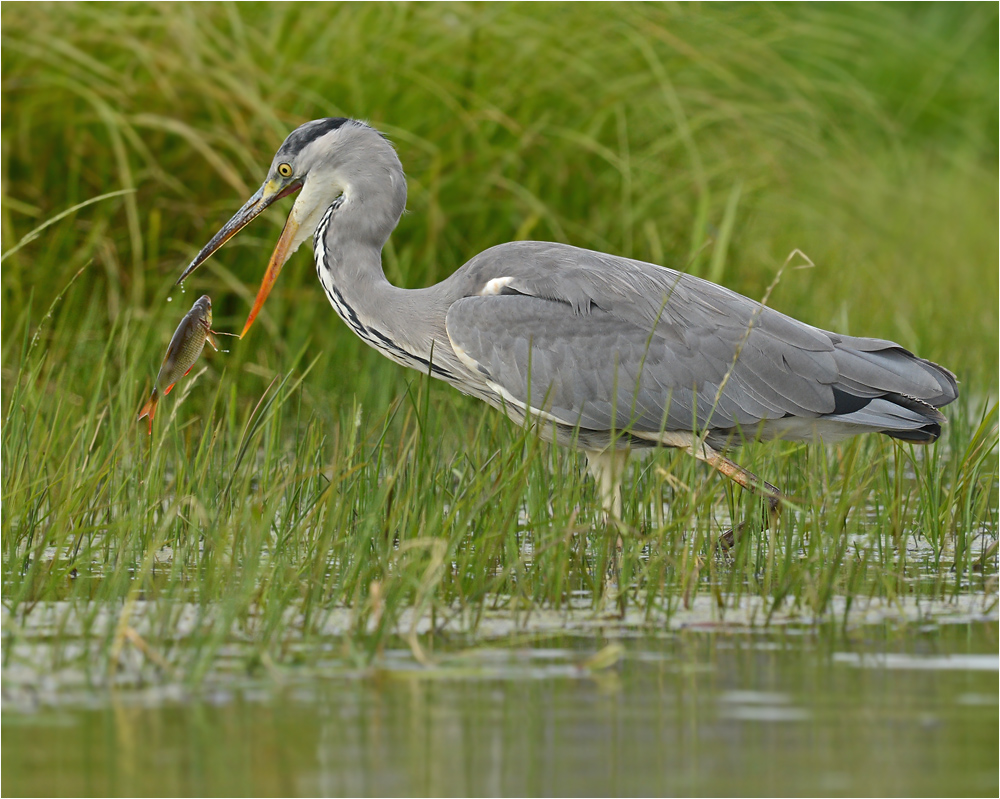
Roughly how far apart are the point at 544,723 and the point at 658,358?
2600 millimetres

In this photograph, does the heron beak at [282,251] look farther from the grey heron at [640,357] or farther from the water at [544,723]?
the water at [544,723]

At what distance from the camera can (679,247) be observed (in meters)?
8.59

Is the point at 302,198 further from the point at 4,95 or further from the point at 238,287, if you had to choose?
the point at 4,95

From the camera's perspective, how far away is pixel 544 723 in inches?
115

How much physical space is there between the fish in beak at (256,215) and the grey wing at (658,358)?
32.6 inches

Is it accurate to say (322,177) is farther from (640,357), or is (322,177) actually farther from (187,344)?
(640,357)

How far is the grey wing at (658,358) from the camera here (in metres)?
5.27

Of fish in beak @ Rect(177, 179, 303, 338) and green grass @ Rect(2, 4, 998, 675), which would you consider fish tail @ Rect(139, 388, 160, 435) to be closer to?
green grass @ Rect(2, 4, 998, 675)

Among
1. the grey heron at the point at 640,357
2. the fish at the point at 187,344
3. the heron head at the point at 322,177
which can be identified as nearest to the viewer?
the fish at the point at 187,344

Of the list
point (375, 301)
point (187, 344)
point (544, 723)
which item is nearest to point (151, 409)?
point (187, 344)

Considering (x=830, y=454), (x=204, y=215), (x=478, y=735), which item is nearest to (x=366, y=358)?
(x=204, y=215)

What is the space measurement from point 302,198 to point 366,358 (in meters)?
1.73

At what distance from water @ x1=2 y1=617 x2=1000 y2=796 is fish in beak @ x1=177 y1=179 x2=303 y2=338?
2512 mm

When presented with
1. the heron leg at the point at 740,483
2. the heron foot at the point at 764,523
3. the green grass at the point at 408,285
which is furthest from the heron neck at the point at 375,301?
the heron foot at the point at 764,523
